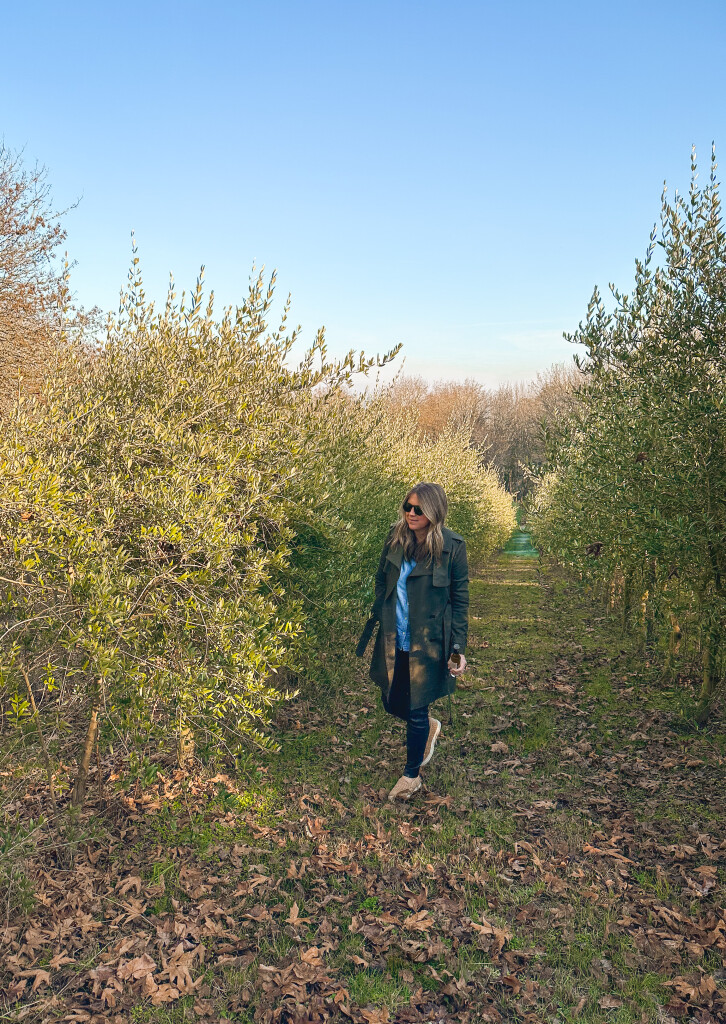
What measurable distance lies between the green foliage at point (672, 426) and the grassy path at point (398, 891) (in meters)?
1.83

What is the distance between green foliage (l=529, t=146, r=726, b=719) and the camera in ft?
22.2

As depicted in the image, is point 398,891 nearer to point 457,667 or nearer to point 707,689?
point 457,667

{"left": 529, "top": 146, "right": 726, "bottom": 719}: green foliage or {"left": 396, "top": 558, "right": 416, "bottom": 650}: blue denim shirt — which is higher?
{"left": 529, "top": 146, "right": 726, "bottom": 719}: green foliage

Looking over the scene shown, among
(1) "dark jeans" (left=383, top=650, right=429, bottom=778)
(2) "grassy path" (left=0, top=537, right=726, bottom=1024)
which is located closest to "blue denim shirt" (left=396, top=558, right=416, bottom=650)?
(1) "dark jeans" (left=383, top=650, right=429, bottom=778)

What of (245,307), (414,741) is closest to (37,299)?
(245,307)

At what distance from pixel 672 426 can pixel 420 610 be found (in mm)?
3548

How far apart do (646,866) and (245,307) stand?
5.70 m

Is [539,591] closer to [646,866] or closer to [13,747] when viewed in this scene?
[646,866]

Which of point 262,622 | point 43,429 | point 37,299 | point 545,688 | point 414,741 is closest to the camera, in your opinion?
point 43,429

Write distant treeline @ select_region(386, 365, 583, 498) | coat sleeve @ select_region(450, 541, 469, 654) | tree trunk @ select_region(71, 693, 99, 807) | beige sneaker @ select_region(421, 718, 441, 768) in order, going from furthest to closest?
distant treeline @ select_region(386, 365, 583, 498) < beige sneaker @ select_region(421, 718, 441, 768) < coat sleeve @ select_region(450, 541, 469, 654) < tree trunk @ select_region(71, 693, 99, 807)

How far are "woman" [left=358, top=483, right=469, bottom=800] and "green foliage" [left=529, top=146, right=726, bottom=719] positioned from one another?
2699 millimetres

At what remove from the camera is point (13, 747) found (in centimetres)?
526

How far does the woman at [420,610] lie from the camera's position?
553cm

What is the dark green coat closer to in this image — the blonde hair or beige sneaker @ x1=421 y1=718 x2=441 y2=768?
the blonde hair
